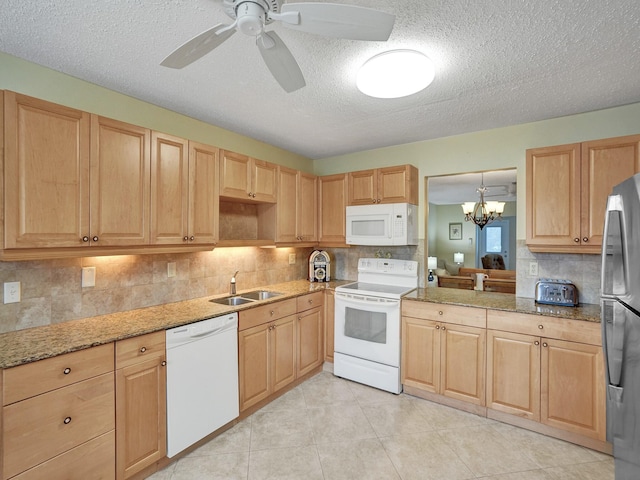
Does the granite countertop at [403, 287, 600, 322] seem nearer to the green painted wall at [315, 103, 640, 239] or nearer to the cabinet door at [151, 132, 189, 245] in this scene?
the green painted wall at [315, 103, 640, 239]

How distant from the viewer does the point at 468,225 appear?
7148mm

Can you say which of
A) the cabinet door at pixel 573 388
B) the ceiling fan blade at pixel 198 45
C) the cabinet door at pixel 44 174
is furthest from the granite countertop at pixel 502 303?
the cabinet door at pixel 44 174

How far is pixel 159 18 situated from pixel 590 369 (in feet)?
10.9

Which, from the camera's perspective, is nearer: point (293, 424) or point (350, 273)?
point (293, 424)

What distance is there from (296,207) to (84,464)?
254 centimetres

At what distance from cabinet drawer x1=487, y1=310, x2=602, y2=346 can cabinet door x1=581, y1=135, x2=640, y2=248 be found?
604mm

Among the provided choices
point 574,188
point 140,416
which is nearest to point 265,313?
point 140,416

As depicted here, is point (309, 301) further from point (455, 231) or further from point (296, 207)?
point (455, 231)

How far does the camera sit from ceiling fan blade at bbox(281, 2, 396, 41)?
1.02 meters

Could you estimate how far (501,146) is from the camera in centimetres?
287

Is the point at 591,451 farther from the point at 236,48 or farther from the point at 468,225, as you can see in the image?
the point at 468,225

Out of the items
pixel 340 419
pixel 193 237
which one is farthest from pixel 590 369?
pixel 193 237

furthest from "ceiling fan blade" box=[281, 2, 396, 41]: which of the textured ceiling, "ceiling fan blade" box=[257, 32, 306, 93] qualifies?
the textured ceiling

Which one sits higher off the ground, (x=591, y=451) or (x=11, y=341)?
(x=11, y=341)
